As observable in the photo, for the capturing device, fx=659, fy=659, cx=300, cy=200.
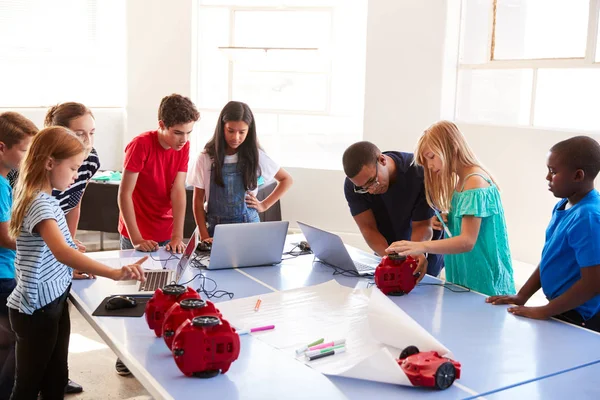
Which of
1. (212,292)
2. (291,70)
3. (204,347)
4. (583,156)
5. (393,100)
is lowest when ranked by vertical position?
(212,292)

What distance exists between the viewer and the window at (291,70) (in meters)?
5.88

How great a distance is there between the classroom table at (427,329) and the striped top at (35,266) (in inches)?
5.2

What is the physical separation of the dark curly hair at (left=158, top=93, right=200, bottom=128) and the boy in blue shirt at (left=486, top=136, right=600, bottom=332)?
1.60 m

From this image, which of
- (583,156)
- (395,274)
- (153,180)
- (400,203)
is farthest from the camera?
(153,180)

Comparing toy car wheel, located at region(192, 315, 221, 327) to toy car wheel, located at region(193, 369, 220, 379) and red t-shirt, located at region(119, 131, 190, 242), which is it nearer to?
toy car wheel, located at region(193, 369, 220, 379)

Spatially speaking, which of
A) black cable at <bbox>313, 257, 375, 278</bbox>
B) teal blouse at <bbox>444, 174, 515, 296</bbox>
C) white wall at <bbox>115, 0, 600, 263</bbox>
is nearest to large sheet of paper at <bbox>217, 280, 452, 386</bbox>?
black cable at <bbox>313, 257, 375, 278</bbox>

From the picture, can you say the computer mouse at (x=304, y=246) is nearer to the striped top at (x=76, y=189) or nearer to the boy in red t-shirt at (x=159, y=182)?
the boy in red t-shirt at (x=159, y=182)

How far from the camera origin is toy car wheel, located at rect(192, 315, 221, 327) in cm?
167

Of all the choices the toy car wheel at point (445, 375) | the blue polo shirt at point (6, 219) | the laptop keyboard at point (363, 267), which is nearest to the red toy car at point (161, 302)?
the toy car wheel at point (445, 375)

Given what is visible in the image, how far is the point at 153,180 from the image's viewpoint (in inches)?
129

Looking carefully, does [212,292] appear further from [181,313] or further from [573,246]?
[573,246]

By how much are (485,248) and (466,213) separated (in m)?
0.20

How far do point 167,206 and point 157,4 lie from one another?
128 inches

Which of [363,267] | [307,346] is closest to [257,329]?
[307,346]
